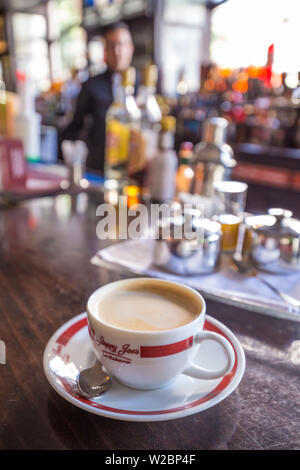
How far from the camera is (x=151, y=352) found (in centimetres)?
42

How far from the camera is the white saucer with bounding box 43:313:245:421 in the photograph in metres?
0.41

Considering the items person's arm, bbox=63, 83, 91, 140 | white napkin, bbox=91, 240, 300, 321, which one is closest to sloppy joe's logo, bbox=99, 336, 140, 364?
white napkin, bbox=91, 240, 300, 321

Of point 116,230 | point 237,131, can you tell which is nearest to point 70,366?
point 116,230

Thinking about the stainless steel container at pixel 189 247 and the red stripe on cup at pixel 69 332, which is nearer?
the red stripe on cup at pixel 69 332

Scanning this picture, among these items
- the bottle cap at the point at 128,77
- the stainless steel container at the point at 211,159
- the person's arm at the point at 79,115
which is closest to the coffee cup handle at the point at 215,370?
the stainless steel container at the point at 211,159

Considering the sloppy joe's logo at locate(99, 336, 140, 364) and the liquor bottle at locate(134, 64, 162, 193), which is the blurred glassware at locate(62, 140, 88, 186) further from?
the sloppy joe's logo at locate(99, 336, 140, 364)

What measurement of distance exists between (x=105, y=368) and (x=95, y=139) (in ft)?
7.77

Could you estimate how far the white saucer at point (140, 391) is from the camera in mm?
413

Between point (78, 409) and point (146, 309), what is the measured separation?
0.48 ft

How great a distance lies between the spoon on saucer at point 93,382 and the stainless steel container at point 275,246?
452 millimetres

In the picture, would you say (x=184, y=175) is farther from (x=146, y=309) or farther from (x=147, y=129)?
(x=146, y=309)

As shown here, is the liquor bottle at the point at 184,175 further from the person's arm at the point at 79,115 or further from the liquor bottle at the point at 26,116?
the person's arm at the point at 79,115

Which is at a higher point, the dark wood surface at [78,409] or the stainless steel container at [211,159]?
the stainless steel container at [211,159]

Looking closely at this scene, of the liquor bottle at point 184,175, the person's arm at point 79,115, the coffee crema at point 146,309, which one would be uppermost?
the person's arm at point 79,115
